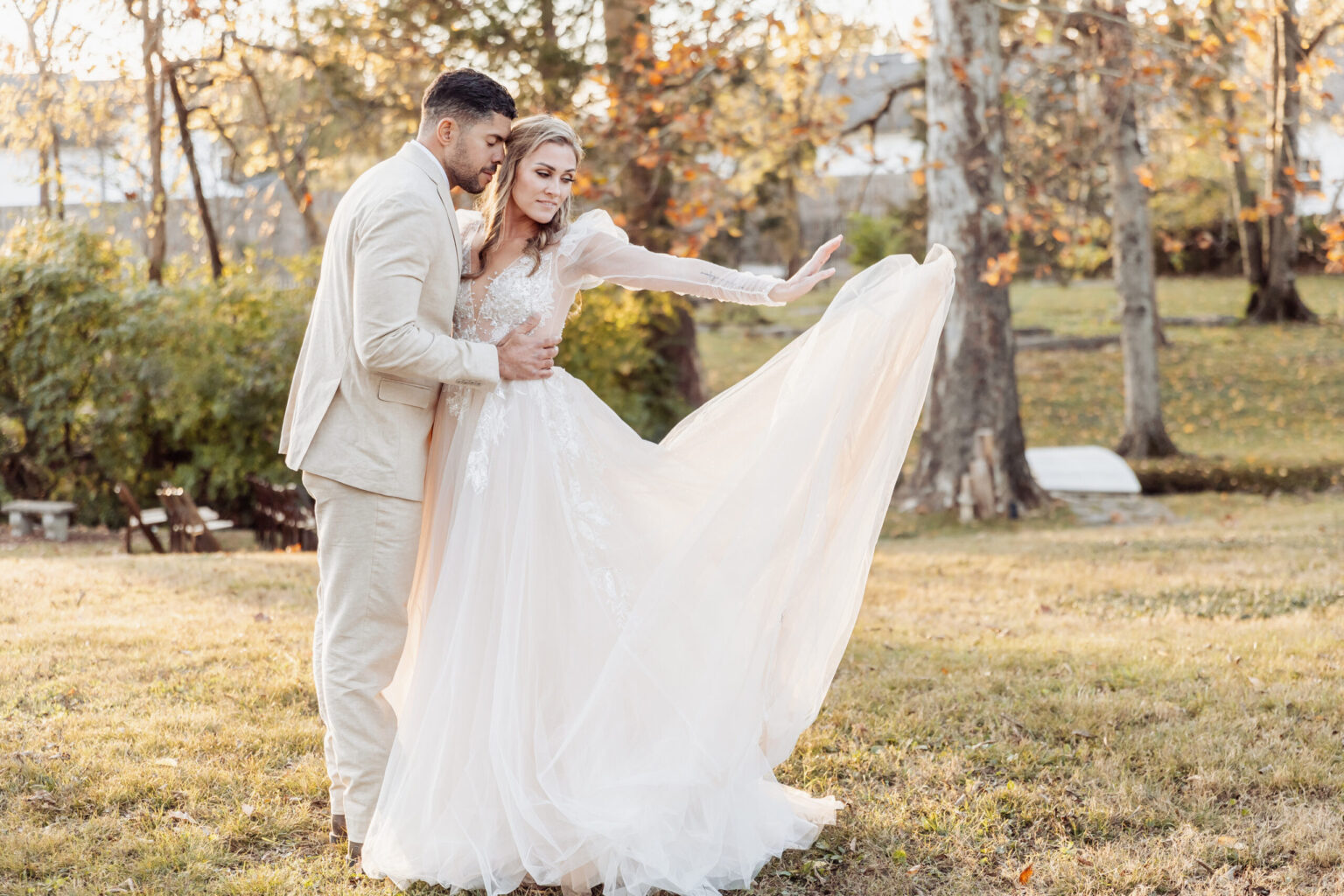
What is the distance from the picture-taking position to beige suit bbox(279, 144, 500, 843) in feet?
11.2

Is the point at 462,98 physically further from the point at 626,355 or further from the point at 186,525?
the point at 626,355

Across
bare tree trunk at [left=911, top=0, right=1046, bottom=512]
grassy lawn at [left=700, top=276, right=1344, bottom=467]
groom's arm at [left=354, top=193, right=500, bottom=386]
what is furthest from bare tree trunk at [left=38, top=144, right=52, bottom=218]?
groom's arm at [left=354, top=193, right=500, bottom=386]

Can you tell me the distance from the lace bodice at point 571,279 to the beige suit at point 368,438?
15cm

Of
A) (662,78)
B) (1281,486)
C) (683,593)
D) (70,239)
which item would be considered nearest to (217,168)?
(70,239)

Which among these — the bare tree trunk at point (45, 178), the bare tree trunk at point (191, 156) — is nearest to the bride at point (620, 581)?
the bare tree trunk at point (191, 156)

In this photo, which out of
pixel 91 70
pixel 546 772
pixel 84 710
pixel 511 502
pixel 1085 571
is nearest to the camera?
pixel 546 772

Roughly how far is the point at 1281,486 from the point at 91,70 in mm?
14876

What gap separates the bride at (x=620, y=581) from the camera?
11.3 ft

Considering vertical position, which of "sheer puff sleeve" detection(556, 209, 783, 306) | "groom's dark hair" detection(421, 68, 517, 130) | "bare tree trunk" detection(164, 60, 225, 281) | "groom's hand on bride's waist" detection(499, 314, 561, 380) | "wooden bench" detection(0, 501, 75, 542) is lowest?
"wooden bench" detection(0, 501, 75, 542)

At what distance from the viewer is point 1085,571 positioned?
8297 mm

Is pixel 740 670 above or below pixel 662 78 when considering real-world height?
A: below

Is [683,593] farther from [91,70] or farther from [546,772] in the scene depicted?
[91,70]

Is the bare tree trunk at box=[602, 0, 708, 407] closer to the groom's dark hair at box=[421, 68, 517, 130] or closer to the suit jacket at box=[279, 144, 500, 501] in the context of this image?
the groom's dark hair at box=[421, 68, 517, 130]

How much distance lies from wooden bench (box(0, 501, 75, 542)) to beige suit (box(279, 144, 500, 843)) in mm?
10170
